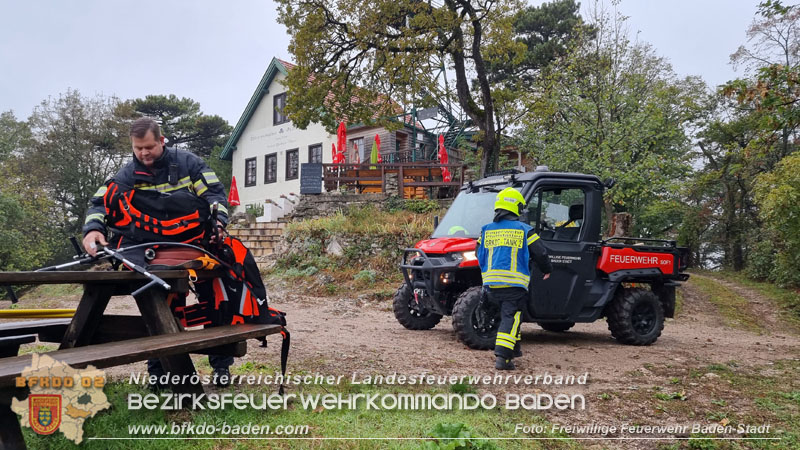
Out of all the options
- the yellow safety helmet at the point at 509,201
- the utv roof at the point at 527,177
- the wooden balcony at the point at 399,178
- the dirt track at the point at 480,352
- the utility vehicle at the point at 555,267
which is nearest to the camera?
the dirt track at the point at 480,352

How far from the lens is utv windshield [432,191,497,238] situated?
695 cm

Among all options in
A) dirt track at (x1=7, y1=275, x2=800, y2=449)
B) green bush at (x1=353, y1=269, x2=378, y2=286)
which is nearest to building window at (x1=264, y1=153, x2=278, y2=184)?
green bush at (x1=353, y1=269, x2=378, y2=286)

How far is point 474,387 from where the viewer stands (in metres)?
4.47

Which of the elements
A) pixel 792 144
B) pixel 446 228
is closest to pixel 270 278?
pixel 446 228

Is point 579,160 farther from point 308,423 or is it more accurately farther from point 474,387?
point 308,423

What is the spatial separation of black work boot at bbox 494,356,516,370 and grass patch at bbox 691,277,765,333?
8272 millimetres

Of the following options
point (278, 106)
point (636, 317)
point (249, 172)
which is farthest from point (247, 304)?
point (249, 172)

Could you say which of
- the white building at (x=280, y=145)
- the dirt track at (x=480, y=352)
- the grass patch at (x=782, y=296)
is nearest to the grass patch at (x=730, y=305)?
the grass patch at (x=782, y=296)

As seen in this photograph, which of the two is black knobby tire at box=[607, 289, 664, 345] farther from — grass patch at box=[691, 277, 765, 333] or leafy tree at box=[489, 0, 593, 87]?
leafy tree at box=[489, 0, 593, 87]

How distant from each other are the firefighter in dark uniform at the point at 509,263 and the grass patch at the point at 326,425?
166 cm

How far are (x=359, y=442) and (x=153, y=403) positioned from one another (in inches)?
55.2

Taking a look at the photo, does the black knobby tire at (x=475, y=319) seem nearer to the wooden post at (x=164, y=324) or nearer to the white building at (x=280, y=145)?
the wooden post at (x=164, y=324)

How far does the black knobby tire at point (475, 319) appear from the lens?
243 inches

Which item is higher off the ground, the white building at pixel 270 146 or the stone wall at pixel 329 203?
the white building at pixel 270 146
